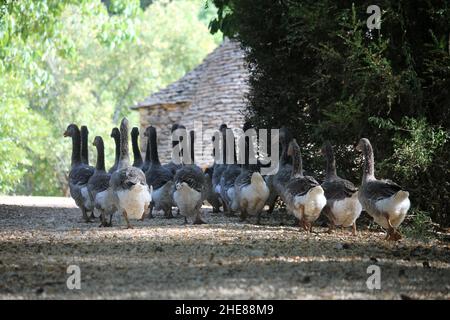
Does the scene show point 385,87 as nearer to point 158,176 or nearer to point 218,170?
point 158,176

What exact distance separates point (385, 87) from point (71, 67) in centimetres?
4450

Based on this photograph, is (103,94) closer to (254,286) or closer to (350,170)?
(350,170)

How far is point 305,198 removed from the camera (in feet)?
46.6

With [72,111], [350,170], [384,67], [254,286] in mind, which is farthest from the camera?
[72,111]

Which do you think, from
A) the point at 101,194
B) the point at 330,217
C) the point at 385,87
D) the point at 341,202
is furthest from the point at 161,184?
the point at 385,87

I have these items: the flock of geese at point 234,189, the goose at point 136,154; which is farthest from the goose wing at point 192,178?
the goose at point 136,154

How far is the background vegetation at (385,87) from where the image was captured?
49.4 ft

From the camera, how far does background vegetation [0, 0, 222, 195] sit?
87.0ft

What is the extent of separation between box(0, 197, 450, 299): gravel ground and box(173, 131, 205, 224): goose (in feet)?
2.07

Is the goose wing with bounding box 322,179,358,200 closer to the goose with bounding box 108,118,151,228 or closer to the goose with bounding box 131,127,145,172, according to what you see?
the goose with bounding box 108,118,151,228

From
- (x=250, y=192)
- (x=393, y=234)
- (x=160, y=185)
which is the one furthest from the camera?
(x=160, y=185)

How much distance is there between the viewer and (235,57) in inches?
1560
